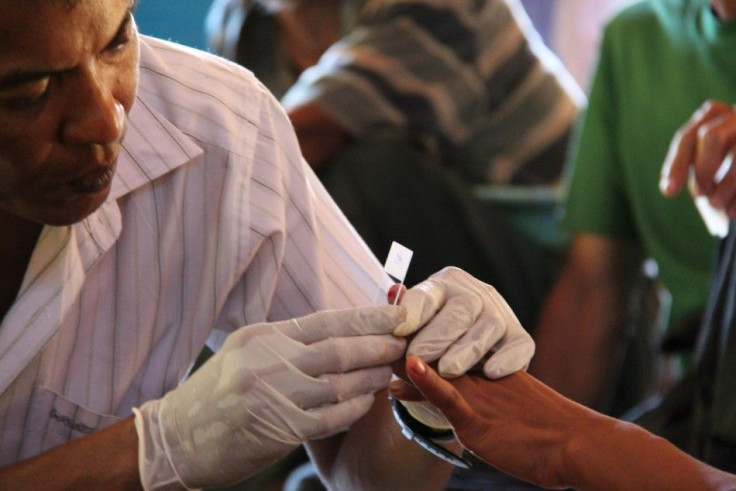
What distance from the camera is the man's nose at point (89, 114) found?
1063 millimetres

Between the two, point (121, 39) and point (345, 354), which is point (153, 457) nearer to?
point (345, 354)

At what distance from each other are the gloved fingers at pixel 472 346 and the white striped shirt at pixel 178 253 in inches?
6.9

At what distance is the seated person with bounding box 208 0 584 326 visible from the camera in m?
2.12

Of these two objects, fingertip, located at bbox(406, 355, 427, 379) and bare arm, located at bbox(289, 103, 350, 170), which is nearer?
fingertip, located at bbox(406, 355, 427, 379)

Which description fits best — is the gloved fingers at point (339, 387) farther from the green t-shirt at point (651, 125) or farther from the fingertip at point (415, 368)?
the green t-shirt at point (651, 125)

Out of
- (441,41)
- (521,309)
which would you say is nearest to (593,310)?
(521,309)

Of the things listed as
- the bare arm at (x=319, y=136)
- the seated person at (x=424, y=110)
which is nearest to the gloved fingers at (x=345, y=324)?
the seated person at (x=424, y=110)

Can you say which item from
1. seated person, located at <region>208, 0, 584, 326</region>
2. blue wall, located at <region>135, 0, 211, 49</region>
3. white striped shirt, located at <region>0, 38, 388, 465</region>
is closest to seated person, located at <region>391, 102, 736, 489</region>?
white striped shirt, located at <region>0, 38, 388, 465</region>

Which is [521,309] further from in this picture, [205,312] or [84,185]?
[84,185]

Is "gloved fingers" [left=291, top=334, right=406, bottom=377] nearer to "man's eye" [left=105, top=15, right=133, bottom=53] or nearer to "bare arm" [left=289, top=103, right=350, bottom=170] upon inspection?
"man's eye" [left=105, top=15, right=133, bottom=53]

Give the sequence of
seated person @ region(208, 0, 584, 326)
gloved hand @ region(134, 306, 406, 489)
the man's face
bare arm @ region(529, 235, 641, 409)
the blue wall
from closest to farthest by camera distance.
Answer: the man's face, gloved hand @ region(134, 306, 406, 489), the blue wall, bare arm @ region(529, 235, 641, 409), seated person @ region(208, 0, 584, 326)

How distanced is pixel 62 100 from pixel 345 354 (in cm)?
36

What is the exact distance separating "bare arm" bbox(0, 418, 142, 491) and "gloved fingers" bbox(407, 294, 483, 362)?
1.01ft

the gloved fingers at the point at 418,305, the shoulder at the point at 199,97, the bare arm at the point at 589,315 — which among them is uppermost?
the shoulder at the point at 199,97
